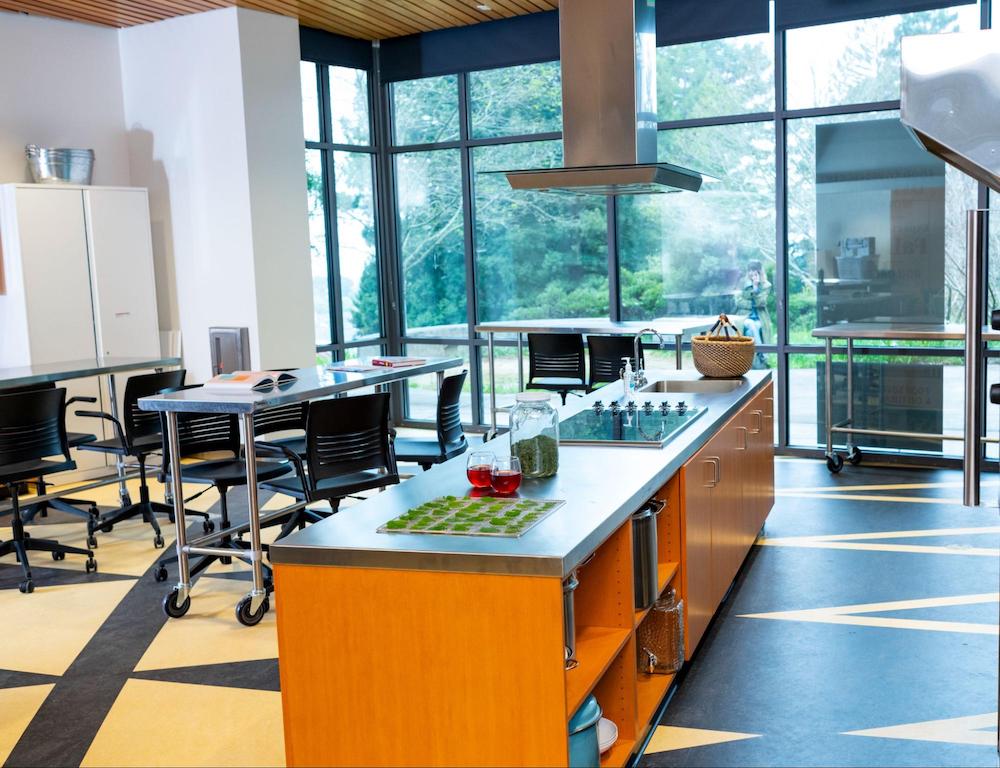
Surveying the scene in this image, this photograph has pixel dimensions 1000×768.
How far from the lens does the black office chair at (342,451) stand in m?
4.52

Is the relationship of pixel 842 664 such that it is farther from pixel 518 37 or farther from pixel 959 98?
pixel 518 37

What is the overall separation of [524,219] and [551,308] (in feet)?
2.51

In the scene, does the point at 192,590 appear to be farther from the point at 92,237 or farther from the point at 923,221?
the point at 923,221

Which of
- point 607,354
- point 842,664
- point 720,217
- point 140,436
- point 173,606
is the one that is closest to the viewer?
point 842,664

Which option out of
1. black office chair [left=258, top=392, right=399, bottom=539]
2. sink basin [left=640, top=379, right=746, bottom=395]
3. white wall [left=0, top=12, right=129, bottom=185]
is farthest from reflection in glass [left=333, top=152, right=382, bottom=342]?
sink basin [left=640, top=379, right=746, bottom=395]

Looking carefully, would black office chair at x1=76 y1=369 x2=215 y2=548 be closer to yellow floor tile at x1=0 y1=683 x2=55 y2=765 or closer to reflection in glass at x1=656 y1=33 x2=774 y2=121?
yellow floor tile at x1=0 y1=683 x2=55 y2=765

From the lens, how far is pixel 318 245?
8602mm

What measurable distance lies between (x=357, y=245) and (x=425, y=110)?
1.27 meters

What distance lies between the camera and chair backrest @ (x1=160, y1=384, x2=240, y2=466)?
5.04 m

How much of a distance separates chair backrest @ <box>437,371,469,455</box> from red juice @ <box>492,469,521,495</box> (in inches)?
92.2

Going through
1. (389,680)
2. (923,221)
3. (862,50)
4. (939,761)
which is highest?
(862,50)

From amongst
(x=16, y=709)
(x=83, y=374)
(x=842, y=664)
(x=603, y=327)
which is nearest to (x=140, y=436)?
(x=83, y=374)

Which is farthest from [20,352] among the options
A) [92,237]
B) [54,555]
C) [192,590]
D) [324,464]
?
[324,464]

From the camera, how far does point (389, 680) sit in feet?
7.86
